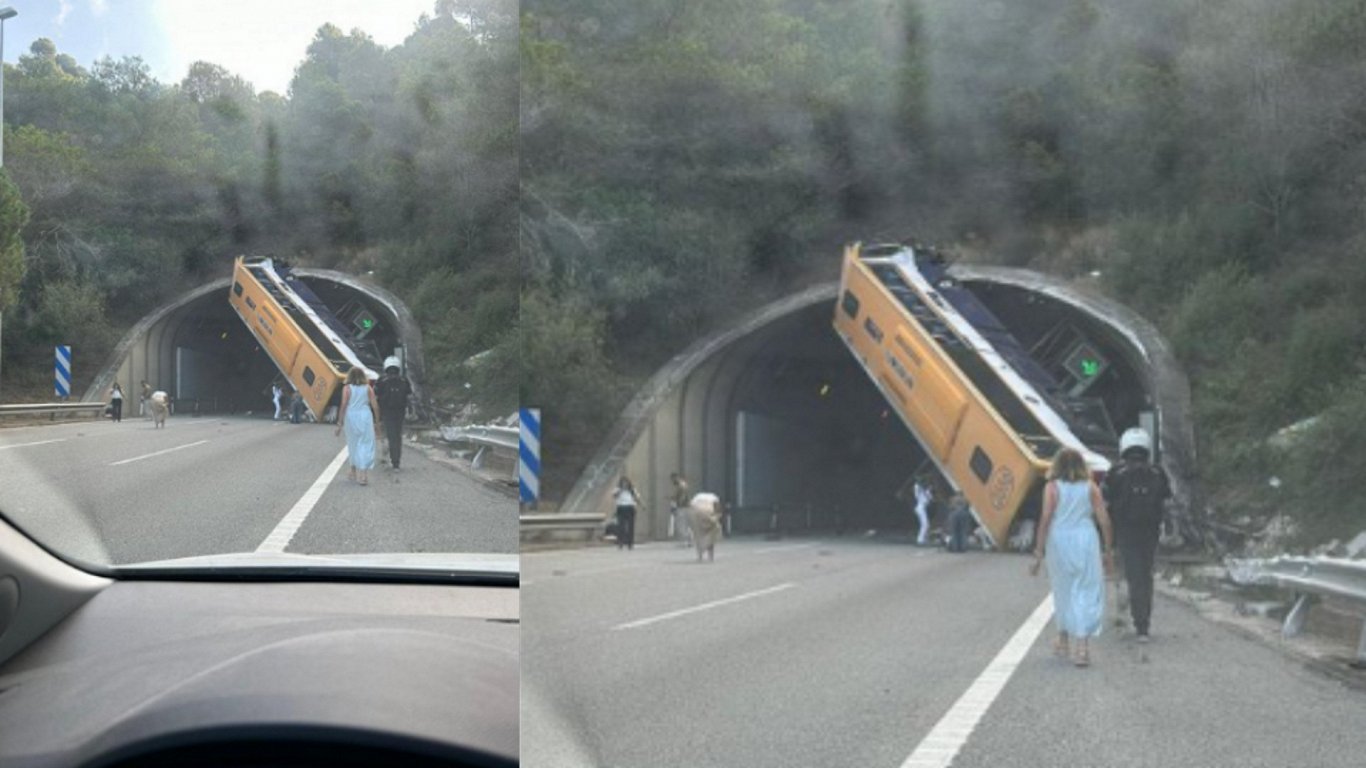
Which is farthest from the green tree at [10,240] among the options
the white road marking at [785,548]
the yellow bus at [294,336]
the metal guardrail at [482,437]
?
the white road marking at [785,548]

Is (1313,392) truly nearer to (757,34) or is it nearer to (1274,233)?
(1274,233)

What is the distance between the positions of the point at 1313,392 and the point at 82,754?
2739 mm

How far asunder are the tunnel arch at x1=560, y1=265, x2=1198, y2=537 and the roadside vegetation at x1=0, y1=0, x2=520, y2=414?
1.48m

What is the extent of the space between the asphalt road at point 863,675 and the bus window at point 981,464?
0.34ft

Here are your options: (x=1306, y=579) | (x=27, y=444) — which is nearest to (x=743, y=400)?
(x=1306, y=579)

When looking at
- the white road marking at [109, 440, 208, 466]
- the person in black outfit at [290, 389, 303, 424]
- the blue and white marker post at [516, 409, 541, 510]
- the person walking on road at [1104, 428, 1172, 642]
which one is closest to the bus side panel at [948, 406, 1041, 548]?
the person walking on road at [1104, 428, 1172, 642]

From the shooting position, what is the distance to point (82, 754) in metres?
3.12

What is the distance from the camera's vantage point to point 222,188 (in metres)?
4.20

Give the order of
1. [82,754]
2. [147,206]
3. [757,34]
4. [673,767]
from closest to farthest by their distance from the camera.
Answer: [673,767] → [757,34] → [82,754] → [147,206]

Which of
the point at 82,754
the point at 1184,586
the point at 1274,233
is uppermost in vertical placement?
the point at 1274,233

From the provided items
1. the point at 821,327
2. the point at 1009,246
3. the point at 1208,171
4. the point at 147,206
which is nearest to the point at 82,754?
the point at 147,206

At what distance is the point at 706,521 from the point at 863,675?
295 mm

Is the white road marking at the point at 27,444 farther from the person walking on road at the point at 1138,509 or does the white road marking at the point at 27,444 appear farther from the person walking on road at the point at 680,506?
the person walking on road at the point at 1138,509

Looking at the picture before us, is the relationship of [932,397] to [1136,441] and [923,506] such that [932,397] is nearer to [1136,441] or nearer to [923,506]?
[923,506]
